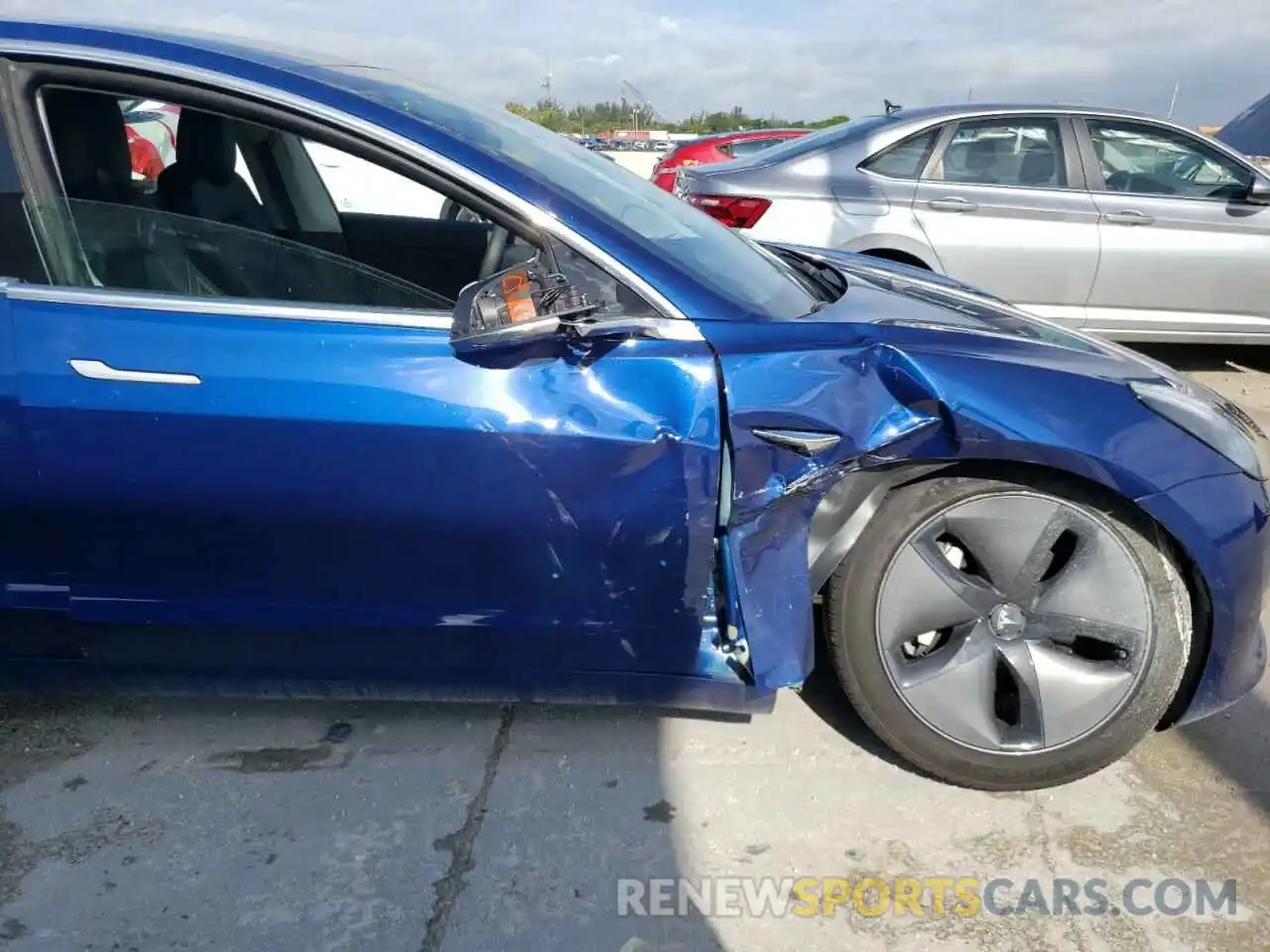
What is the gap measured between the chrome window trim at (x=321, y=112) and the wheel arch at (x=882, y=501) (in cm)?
54

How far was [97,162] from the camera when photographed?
219 centimetres

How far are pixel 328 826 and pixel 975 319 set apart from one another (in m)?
1.89

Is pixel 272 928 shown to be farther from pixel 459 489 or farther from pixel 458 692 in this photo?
A: pixel 459 489

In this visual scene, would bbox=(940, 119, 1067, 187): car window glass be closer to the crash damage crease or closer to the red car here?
the red car

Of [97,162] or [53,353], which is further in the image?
[97,162]

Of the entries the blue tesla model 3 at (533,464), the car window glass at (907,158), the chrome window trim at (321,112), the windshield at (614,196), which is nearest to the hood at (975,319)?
the blue tesla model 3 at (533,464)

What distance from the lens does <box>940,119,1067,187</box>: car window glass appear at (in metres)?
5.25

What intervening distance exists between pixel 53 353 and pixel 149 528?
1.25ft

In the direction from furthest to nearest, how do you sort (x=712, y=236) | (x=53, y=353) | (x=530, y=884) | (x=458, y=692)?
(x=712, y=236) → (x=458, y=692) → (x=530, y=884) → (x=53, y=353)

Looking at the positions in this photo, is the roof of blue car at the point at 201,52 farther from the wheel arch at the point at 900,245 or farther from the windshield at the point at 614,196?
the wheel arch at the point at 900,245

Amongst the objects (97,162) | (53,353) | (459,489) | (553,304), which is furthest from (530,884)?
(97,162)

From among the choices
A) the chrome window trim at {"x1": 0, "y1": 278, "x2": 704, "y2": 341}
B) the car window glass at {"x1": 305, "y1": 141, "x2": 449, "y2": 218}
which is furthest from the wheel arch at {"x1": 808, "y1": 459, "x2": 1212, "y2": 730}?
the car window glass at {"x1": 305, "y1": 141, "x2": 449, "y2": 218}

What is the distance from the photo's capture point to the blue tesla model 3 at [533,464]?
6.43ft

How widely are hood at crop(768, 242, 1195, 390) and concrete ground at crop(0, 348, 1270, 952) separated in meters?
0.99
